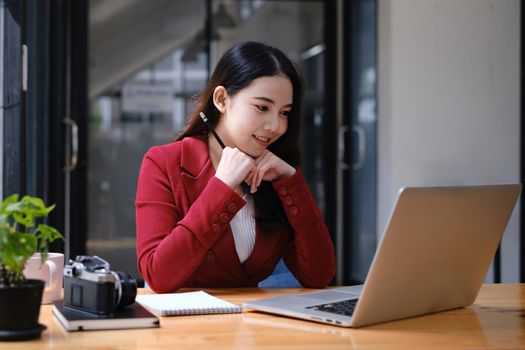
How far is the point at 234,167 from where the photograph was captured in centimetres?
178

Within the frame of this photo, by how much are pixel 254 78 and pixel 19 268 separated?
98cm

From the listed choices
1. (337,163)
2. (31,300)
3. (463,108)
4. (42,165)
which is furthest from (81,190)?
(31,300)

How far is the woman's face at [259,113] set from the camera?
1899 mm

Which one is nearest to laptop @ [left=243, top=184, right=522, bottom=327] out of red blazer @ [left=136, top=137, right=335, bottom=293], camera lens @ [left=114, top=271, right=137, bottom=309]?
camera lens @ [left=114, top=271, right=137, bottom=309]

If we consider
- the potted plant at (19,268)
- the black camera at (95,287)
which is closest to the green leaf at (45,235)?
the potted plant at (19,268)

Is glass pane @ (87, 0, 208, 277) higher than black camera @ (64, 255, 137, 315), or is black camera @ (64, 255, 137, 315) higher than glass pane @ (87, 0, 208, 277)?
glass pane @ (87, 0, 208, 277)

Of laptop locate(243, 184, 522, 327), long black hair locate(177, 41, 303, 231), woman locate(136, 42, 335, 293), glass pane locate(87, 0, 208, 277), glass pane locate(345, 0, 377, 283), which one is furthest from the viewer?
glass pane locate(87, 0, 208, 277)

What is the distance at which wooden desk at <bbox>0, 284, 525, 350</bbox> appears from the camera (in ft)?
3.63

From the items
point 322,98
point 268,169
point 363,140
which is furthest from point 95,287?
point 322,98

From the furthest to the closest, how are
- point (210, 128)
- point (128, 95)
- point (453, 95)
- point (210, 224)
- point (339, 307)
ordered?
point (128, 95) → point (453, 95) → point (210, 128) → point (210, 224) → point (339, 307)

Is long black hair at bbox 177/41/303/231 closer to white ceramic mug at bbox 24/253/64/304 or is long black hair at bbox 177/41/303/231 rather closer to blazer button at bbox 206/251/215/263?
blazer button at bbox 206/251/215/263

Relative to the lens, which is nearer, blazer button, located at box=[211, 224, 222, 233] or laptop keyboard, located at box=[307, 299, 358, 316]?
laptop keyboard, located at box=[307, 299, 358, 316]

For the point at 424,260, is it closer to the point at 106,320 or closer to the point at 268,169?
the point at 106,320

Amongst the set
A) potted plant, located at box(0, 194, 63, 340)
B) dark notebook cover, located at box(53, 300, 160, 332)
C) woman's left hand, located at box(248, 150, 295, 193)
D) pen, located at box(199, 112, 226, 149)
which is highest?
pen, located at box(199, 112, 226, 149)
